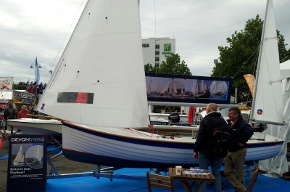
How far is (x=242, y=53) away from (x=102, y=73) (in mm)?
25469

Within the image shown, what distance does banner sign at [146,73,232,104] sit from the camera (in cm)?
1173

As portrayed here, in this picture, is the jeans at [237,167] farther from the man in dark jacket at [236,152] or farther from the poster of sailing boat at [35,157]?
the poster of sailing boat at [35,157]

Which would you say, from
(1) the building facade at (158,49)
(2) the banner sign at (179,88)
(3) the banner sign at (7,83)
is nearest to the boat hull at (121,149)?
(2) the banner sign at (179,88)

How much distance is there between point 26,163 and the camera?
596 cm

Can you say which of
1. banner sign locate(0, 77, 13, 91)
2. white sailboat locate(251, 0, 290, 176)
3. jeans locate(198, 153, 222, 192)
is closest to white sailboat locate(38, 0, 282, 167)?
jeans locate(198, 153, 222, 192)

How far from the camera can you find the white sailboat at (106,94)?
610cm

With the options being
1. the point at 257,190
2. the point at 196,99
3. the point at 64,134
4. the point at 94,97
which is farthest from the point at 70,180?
the point at 196,99

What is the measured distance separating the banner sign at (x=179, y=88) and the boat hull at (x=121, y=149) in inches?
207

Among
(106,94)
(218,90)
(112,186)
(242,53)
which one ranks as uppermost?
(242,53)

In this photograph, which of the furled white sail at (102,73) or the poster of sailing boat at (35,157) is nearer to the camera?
the poster of sailing boat at (35,157)

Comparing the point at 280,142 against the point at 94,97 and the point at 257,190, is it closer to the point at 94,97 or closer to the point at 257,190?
the point at 257,190

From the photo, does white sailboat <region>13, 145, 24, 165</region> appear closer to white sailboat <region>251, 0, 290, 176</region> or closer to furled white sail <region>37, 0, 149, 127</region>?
furled white sail <region>37, 0, 149, 127</region>

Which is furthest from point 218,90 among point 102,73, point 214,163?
point 102,73

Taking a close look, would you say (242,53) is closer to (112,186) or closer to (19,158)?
(112,186)
